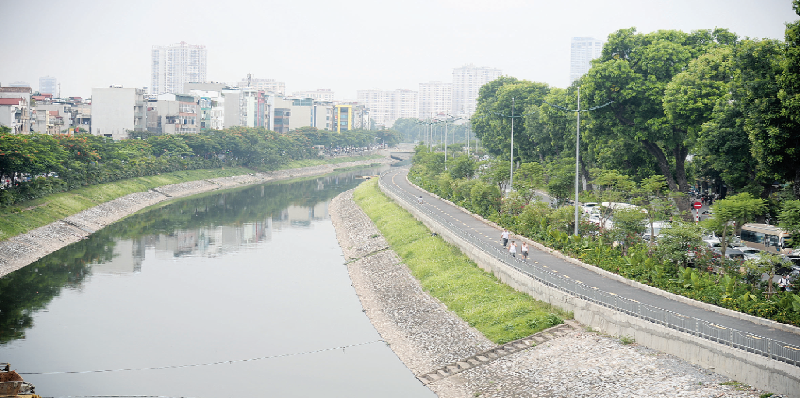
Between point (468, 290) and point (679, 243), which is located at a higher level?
point (679, 243)

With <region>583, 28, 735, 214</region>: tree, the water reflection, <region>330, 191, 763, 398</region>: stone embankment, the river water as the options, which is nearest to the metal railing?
<region>330, 191, 763, 398</region>: stone embankment

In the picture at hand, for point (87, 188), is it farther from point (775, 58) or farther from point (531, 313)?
point (775, 58)

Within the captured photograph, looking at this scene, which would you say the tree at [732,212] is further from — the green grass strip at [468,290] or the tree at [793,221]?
the green grass strip at [468,290]

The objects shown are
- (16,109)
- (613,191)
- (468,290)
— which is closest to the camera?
Result: (468,290)

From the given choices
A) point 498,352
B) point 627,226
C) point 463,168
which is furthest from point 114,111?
point 498,352

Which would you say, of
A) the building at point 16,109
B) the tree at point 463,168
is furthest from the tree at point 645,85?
the building at point 16,109

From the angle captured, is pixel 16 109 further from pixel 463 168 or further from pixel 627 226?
pixel 627 226

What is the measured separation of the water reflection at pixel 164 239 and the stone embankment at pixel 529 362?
19608 millimetres

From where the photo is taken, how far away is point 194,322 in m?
37.9

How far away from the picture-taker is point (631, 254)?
34.9 metres

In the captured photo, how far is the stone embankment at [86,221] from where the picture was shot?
5069 cm

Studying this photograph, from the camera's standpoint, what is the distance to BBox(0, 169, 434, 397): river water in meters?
29.8

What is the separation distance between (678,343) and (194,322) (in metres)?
25.1

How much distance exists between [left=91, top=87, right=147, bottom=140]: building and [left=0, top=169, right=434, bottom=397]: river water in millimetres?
59797
